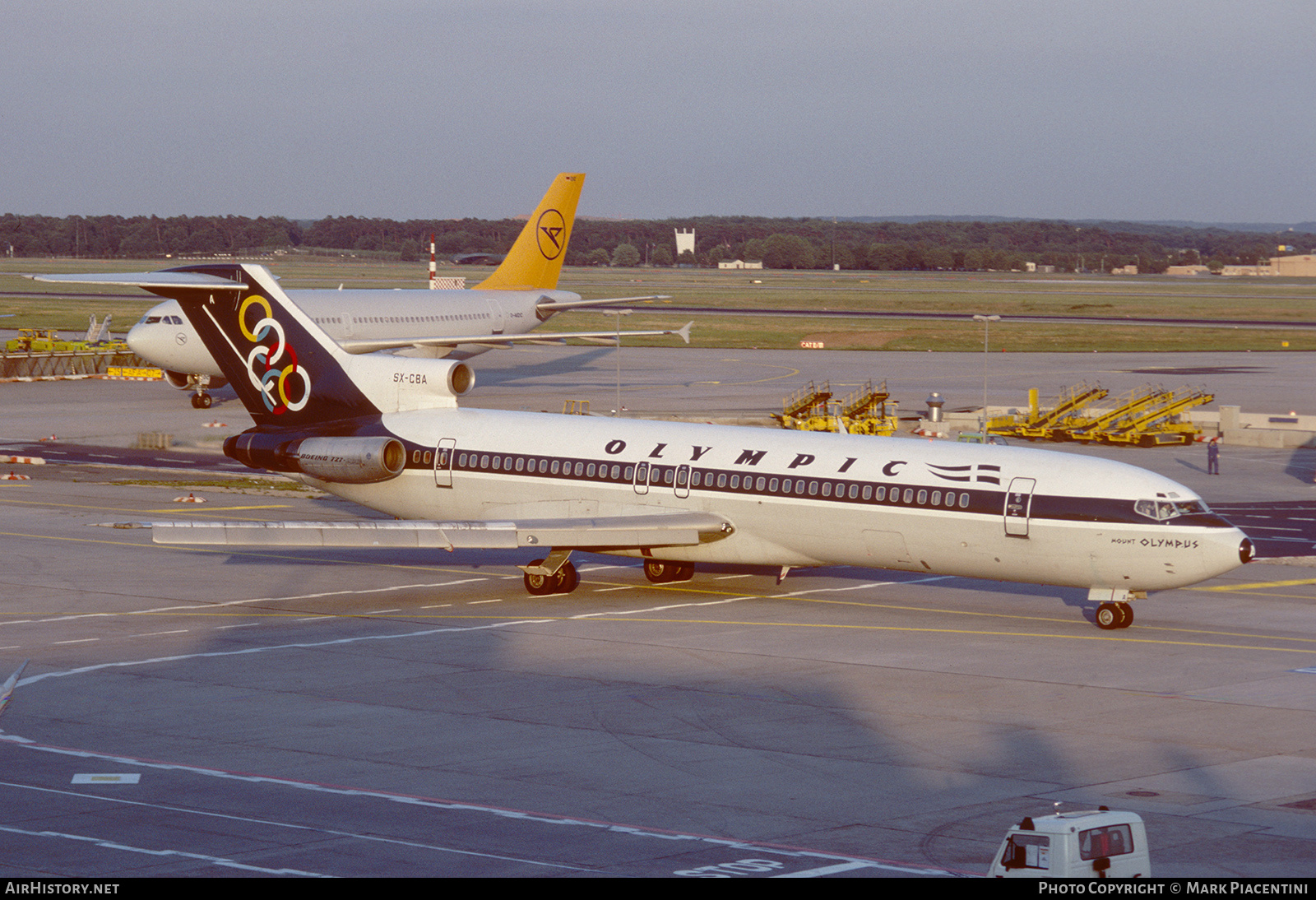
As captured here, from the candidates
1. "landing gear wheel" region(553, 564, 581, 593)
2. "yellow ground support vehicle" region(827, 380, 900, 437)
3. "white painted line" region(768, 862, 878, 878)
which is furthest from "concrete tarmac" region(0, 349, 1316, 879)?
"yellow ground support vehicle" region(827, 380, 900, 437)

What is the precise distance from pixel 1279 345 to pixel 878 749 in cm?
9726

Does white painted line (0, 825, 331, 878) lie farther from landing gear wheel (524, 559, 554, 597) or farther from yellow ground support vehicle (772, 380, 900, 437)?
yellow ground support vehicle (772, 380, 900, 437)

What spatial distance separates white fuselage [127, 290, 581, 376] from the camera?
6812 centimetres

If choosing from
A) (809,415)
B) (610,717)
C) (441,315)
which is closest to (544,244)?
(441,315)

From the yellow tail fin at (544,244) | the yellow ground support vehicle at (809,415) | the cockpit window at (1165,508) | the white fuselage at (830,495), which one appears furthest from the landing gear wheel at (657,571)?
the yellow tail fin at (544,244)

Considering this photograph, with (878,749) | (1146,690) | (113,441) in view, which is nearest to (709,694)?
(878,749)

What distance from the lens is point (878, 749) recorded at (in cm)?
2231

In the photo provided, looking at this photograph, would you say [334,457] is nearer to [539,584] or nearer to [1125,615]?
[539,584]

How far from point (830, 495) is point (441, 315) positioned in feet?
139

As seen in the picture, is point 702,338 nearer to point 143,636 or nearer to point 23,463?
point 23,463

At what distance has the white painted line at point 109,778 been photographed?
798 inches

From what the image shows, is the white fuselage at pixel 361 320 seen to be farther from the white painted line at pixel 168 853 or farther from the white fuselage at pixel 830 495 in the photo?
the white painted line at pixel 168 853

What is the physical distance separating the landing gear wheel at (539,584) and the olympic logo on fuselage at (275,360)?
23.5 ft

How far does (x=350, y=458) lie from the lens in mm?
36688
